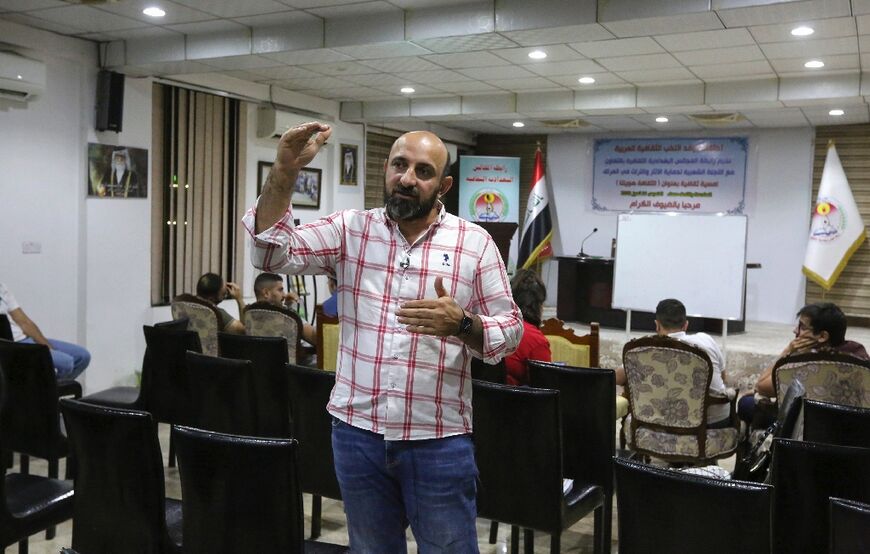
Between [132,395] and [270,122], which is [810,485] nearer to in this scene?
[132,395]

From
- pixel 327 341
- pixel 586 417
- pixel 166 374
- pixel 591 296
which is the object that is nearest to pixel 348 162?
pixel 591 296

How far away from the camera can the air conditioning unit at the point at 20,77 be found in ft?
17.3

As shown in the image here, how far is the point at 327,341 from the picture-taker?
14.5 ft

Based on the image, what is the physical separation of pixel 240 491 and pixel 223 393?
1298mm

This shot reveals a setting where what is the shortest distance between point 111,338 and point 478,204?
564cm

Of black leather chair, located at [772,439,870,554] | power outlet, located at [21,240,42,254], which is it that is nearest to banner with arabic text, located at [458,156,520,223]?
power outlet, located at [21,240,42,254]

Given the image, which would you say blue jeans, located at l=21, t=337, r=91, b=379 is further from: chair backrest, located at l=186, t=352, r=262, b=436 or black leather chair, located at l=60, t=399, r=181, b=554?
black leather chair, located at l=60, t=399, r=181, b=554

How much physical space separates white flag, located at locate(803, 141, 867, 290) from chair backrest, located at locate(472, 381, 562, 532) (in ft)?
26.7

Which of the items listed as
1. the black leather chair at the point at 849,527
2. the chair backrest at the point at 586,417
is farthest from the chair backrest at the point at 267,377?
the black leather chair at the point at 849,527

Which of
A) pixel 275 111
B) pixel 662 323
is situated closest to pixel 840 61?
pixel 662 323

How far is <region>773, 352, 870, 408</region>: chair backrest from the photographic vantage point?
3430 mm

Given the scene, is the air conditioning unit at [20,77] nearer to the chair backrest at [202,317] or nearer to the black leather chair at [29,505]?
the chair backrest at [202,317]

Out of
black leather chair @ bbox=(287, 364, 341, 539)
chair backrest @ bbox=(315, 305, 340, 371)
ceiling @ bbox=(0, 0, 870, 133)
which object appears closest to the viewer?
black leather chair @ bbox=(287, 364, 341, 539)

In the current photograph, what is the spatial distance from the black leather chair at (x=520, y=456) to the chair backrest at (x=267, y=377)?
971 millimetres
